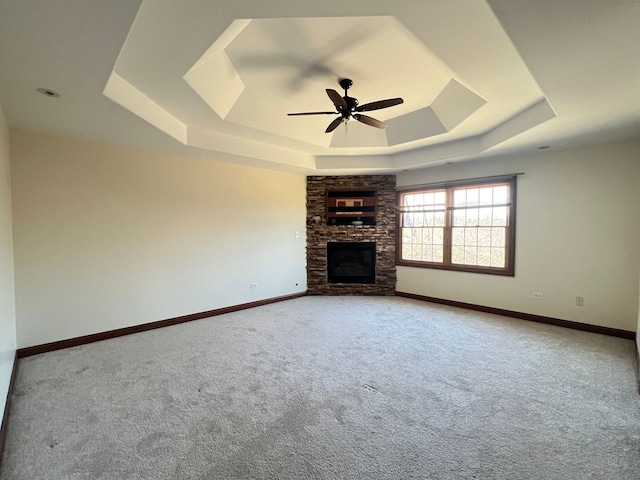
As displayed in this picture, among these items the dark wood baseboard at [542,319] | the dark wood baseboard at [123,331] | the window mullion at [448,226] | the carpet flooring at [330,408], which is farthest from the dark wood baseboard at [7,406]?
the window mullion at [448,226]

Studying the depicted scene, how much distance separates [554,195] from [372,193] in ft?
9.70

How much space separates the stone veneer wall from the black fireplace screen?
13 cm

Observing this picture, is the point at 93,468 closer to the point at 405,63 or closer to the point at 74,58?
the point at 74,58

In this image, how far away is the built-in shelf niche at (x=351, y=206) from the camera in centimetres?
599

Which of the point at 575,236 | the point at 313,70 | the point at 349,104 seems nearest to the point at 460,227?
the point at 575,236

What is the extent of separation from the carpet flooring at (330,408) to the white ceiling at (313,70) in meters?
2.50

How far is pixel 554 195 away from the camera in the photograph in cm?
419

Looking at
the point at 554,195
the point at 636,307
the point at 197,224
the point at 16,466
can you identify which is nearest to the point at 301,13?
the point at 16,466

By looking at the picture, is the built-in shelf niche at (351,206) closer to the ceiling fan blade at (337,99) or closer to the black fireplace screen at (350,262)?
the black fireplace screen at (350,262)

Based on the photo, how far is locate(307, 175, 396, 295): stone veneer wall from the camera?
234 inches

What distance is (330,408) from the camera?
2.23 meters

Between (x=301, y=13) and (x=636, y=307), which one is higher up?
(x=301, y=13)

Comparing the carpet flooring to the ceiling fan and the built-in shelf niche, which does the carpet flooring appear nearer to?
the ceiling fan

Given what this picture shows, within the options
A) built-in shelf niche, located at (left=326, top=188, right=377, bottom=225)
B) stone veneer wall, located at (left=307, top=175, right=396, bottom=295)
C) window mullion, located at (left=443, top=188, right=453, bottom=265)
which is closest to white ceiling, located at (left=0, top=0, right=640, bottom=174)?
window mullion, located at (left=443, top=188, right=453, bottom=265)
